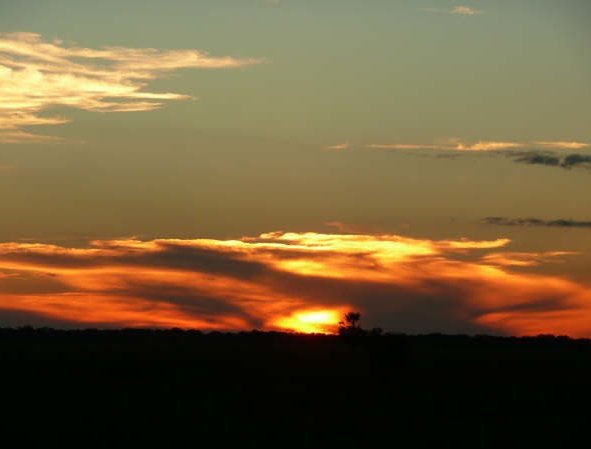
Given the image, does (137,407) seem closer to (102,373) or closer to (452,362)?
(102,373)

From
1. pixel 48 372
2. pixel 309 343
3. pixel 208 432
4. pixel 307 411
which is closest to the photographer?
pixel 208 432

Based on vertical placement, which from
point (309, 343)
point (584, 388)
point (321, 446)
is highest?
point (309, 343)

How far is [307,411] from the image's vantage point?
5441cm

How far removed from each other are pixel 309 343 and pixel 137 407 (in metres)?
122

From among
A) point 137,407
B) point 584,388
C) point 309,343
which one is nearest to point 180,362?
point 584,388

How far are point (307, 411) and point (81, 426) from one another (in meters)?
10.3

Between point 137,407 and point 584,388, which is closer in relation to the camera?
point 137,407

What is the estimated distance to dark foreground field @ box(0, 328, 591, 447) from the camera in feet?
155

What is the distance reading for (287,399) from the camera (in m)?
60.2

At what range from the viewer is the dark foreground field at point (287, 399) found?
47094 millimetres

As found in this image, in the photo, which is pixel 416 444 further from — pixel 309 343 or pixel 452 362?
pixel 309 343

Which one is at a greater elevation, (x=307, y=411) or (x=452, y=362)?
(x=452, y=362)

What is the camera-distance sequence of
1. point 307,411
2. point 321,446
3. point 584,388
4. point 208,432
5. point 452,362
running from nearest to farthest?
point 321,446 → point 208,432 → point 307,411 → point 584,388 → point 452,362

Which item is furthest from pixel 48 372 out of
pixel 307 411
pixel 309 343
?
pixel 309 343
